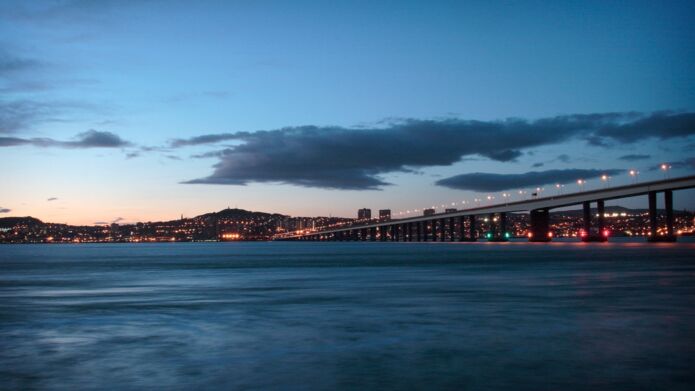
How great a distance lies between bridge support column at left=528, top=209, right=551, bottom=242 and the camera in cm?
16011

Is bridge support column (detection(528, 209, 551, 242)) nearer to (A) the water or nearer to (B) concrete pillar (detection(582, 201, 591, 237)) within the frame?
(B) concrete pillar (detection(582, 201, 591, 237))

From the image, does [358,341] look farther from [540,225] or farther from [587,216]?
[540,225]

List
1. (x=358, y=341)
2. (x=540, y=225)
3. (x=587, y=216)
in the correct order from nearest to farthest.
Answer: (x=358, y=341) → (x=587, y=216) → (x=540, y=225)

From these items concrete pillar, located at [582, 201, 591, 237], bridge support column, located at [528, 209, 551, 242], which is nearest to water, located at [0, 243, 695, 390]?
concrete pillar, located at [582, 201, 591, 237]

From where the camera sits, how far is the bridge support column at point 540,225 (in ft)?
525

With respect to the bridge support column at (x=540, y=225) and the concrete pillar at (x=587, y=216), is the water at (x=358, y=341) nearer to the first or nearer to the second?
the concrete pillar at (x=587, y=216)

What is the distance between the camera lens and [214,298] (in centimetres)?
2920

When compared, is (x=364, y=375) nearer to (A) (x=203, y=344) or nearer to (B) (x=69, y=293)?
(A) (x=203, y=344)

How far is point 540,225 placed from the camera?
167m

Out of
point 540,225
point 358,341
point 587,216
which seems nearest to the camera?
point 358,341

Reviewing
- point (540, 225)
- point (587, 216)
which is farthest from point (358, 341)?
point (540, 225)

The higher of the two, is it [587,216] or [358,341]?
[587,216]

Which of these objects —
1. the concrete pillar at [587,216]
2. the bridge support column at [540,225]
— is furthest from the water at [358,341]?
the bridge support column at [540,225]

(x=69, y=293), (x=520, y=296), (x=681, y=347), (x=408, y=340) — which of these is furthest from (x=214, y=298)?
(x=681, y=347)
